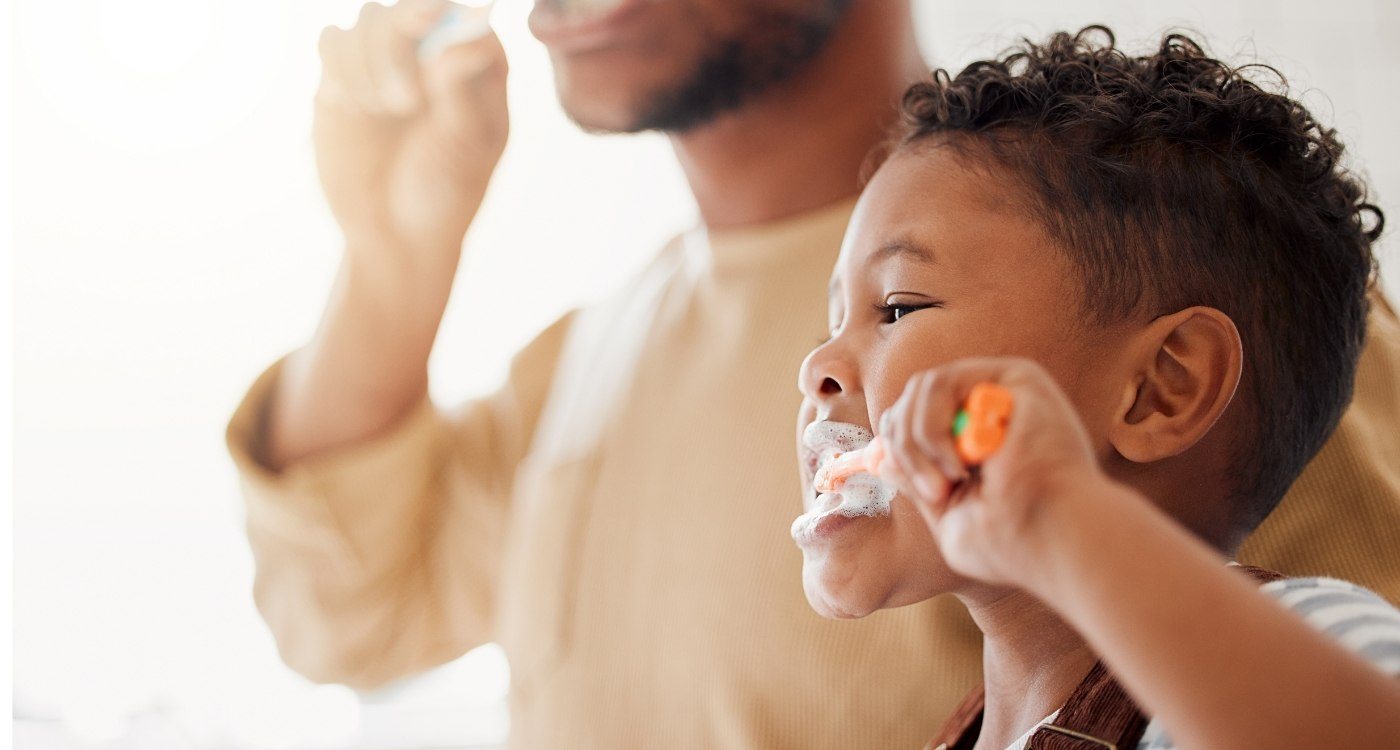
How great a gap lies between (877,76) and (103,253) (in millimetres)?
638

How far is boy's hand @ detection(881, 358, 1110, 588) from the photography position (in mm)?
364

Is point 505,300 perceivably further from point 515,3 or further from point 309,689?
point 309,689

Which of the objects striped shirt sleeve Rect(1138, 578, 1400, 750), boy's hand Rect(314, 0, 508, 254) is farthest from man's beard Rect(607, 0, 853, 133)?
striped shirt sleeve Rect(1138, 578, 1400, 750)

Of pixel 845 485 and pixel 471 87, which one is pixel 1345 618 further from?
pixel 471 87

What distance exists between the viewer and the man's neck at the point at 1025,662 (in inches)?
21.7

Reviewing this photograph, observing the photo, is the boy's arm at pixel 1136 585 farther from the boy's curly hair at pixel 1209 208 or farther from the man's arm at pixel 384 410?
the man's arm at pixel 384 410

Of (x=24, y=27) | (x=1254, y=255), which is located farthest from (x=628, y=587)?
(x=24, y=27)

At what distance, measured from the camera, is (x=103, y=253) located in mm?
982

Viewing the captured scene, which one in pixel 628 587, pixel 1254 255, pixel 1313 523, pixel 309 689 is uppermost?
pixel 1254 255

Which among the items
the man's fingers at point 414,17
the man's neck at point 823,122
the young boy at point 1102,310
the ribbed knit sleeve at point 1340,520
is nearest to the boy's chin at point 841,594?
the young boy at point 1102,310

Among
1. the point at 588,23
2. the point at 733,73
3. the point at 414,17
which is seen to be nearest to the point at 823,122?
the point at 733,73

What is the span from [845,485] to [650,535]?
0.31 meters

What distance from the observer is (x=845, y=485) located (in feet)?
1.76

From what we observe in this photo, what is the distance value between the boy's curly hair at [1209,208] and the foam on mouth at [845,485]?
0.39 feet
